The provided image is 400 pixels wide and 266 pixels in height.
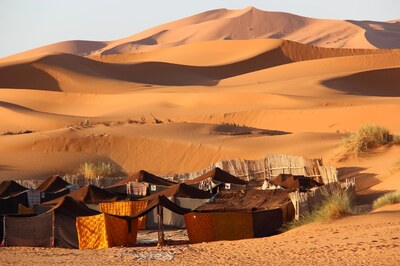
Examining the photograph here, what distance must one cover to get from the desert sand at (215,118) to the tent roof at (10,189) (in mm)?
6103

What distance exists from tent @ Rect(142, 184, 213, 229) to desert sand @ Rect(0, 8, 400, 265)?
4.56 metres

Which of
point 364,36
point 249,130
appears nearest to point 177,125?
point 249,130

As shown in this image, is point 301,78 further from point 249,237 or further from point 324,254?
point 324,254

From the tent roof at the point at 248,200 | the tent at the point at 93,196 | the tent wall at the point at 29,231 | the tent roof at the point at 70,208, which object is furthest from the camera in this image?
the tent at the point at 93,196

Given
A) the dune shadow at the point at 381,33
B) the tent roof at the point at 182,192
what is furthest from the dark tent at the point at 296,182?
the dune shadow at the point at 381,33

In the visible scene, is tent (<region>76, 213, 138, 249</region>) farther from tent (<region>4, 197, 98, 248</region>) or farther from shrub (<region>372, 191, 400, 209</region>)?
shrub (<region>372, 191, 400, 209</region>)

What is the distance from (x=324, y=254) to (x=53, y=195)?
43.4ft

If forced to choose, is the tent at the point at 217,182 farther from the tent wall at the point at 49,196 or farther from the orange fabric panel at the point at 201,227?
the orange fabric panel at the point at 201,227

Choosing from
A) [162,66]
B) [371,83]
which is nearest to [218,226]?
[371,83]

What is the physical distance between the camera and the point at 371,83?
65.4m

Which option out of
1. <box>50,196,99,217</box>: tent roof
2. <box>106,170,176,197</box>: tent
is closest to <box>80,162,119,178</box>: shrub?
<box>106,170,176,197</box>: tent

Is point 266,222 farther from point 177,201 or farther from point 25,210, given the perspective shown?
point 25,210

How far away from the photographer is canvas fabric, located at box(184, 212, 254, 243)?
21.5 metres

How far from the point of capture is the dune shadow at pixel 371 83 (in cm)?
6322
